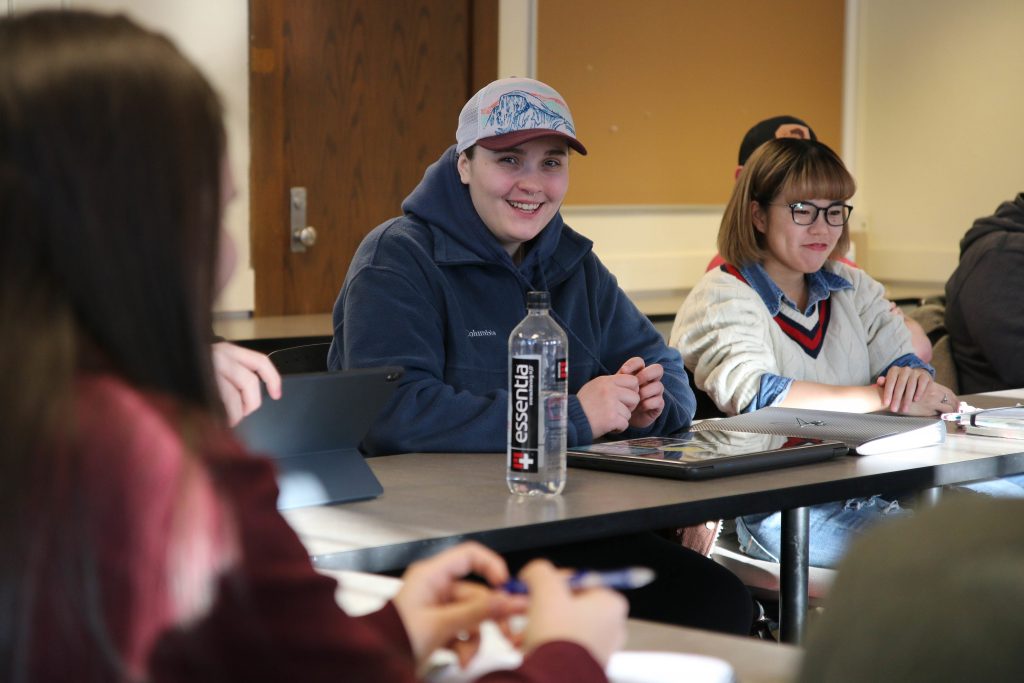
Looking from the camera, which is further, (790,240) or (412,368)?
(790,240)

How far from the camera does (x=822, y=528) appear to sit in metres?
2.31

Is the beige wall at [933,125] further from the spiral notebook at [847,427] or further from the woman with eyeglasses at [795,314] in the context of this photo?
the spiral notebook at [847,427]

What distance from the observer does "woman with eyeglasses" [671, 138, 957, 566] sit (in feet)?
8.59

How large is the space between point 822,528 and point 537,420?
2.86 ft

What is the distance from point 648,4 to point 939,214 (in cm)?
169

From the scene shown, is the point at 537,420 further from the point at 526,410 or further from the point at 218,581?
the point at 218,581

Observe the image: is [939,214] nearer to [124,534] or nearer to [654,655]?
[654,655]

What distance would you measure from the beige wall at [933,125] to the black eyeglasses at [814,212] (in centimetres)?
277

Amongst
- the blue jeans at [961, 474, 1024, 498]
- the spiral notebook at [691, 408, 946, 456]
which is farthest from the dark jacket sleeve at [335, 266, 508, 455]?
the blue jeans at [961, 474, 1024, 498]

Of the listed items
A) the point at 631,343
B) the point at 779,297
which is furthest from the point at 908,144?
the point at 631,343

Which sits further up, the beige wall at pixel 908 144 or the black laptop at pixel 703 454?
the beige wall at pixel 908 144

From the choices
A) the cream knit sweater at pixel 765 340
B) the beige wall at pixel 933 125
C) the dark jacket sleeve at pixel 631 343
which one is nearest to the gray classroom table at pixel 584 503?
the dark jacket sleeve at pixel 631 343

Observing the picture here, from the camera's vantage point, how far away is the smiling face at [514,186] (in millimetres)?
2309

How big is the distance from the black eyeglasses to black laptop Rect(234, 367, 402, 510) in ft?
4.78
